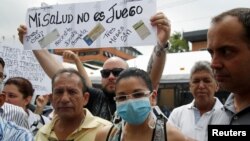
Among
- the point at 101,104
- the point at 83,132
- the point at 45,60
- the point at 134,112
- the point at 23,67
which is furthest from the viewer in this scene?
the point at 23,67

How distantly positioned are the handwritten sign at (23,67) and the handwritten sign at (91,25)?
1777 millimetres

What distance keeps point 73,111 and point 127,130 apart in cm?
61

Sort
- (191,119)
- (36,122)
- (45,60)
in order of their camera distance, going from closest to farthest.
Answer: (191,119) < (45,60) < (36,122)

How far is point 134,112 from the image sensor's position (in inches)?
93.0

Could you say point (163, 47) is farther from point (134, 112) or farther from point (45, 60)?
point (45, 60)

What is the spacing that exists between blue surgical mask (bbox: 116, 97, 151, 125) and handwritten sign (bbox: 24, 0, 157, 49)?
78 centimetres

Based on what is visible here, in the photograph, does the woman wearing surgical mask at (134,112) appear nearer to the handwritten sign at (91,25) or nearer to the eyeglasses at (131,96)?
the eyeglasses at (131,96)

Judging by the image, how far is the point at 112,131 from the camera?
8.04 ft

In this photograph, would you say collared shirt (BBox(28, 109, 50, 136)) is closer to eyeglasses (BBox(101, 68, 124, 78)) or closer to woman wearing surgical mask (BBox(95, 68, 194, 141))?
eyeglasses (BBox(101, 68, 124, 78))

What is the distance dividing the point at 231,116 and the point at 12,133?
1.38 metres

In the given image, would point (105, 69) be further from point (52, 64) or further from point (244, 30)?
point (244, 30)

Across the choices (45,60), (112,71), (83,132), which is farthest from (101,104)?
(45,60)

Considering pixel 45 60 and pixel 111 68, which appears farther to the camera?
pixel 45 60

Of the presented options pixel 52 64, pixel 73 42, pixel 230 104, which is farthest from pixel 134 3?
pixel 230 104
